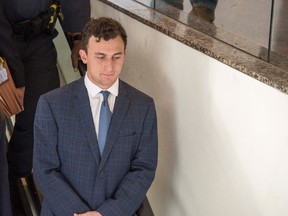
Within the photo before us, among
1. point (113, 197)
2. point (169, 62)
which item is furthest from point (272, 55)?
point (113, 197)

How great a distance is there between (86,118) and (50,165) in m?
0.22

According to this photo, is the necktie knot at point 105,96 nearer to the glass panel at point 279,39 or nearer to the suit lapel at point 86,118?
the suit lapel at point 86,118

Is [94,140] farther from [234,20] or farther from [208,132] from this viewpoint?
[234,20]

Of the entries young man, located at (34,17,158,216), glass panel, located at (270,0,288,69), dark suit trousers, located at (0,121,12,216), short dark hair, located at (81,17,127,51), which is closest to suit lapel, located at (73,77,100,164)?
young man, located at (34,17,158,216)

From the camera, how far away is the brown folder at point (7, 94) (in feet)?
6.22

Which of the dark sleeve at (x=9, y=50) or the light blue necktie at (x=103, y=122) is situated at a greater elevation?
the dark sleeve at (x=9, y=50)

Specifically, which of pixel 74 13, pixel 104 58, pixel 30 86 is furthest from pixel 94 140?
pixel 74 13

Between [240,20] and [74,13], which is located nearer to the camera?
[240,20]

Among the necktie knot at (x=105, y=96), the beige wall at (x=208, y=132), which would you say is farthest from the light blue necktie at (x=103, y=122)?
the beige wall at (x=208, y=132)

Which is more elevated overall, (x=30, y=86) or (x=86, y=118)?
(x=86, y=118)

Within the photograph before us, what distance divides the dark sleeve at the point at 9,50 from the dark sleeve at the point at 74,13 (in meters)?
0.43

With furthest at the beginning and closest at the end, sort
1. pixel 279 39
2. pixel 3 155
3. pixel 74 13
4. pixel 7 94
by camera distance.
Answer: pixel 74 13 → pixel 3 155 → pixel 7 94 → pixel 279 39

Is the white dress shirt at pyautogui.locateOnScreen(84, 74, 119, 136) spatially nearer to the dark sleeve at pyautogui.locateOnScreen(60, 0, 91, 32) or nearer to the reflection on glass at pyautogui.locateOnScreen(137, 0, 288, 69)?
the reflection on glass at pyautogui.locateOnScreen(137, 0, 288, 69)

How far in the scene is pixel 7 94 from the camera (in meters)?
1.92
